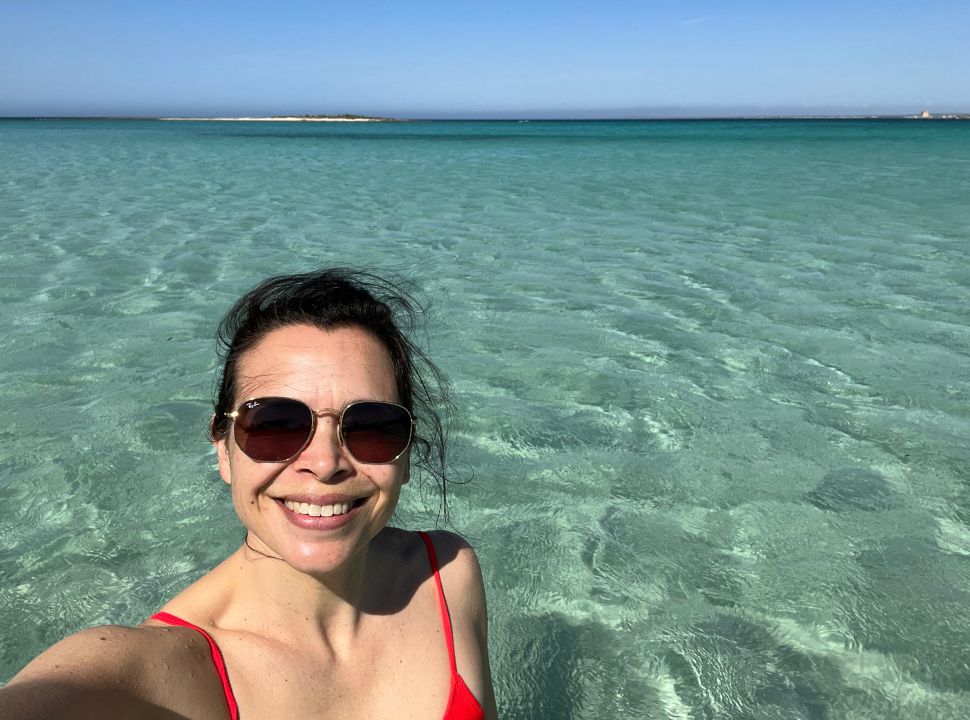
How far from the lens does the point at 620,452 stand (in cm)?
420

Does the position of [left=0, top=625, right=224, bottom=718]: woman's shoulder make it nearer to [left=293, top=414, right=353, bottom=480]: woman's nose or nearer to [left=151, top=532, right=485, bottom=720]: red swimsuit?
[left=151, top=532, right=485, bottom=720]: red swimsuit

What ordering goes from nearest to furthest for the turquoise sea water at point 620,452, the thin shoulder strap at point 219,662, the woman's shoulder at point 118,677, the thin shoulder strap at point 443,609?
the woman's shoulder at point 118,677 → the thin shoulder strap at point 219,662 → the thin shoulder strap at point 443,609 → the turquoise sea water at point 620,452

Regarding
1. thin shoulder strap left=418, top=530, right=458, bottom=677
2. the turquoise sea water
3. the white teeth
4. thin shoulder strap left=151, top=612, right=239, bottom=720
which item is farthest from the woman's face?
the turquoise sea water

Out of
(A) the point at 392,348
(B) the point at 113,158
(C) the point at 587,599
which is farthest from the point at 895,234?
(B) the point at 113,158

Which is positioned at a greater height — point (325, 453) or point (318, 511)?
point (325, 453)

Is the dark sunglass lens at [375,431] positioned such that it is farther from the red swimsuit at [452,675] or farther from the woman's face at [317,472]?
the red swimsuit at [452,675]

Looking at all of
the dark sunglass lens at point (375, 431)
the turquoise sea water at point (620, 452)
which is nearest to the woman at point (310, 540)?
the dark sunglass lens at point (375, 431)

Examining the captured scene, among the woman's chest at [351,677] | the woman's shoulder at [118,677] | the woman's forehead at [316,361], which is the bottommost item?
the woman's chest at [351,677]

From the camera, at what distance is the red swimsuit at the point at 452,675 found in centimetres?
153

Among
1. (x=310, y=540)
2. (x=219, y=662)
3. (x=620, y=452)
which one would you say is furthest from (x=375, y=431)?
(x=620, y=452)

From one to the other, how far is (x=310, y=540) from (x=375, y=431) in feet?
0.78

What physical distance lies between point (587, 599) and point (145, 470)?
219 cm

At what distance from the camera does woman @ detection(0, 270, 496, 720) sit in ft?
5.15

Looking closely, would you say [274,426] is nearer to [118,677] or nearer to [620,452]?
[118,677]
